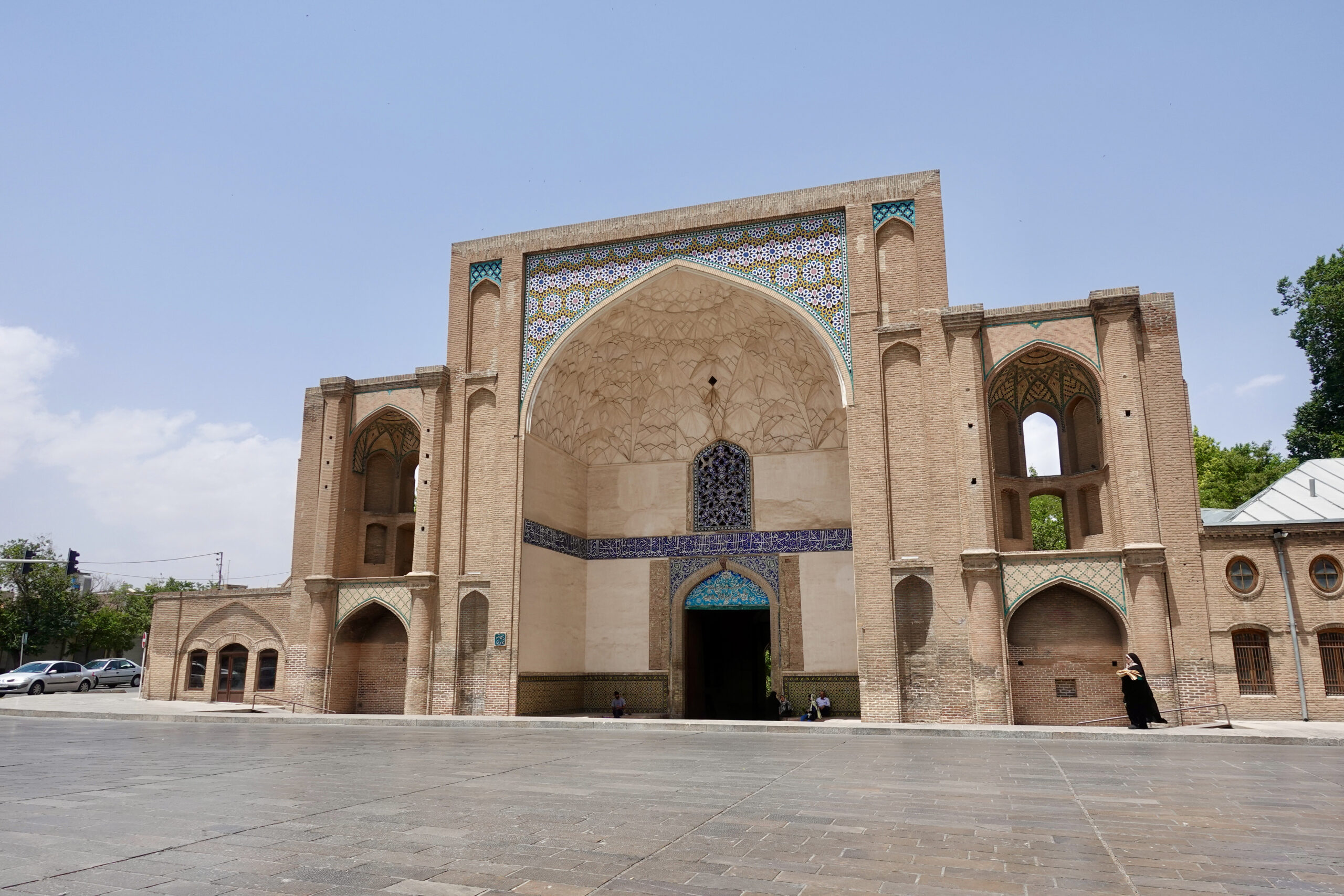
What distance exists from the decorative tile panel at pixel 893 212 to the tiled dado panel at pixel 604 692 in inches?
335

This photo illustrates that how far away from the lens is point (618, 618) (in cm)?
1725

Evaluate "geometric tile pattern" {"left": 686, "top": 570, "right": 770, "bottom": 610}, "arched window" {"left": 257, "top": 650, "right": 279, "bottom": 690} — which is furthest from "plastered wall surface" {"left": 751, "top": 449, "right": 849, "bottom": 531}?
"arched window" {"left": 257, "top": 650, "right": 279, "bottom": 690}

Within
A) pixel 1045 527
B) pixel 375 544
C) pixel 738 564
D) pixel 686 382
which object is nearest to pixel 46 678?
pixel 375 544

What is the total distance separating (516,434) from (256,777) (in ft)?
31.7

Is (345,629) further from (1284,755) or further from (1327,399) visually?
(1327,399)

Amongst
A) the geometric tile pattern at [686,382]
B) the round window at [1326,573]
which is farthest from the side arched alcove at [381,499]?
the round window at [1326,573]

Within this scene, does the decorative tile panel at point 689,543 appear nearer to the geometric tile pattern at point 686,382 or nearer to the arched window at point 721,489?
the arched window at point 721,489

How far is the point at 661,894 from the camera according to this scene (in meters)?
3.34

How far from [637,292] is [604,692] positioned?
23.5 ft

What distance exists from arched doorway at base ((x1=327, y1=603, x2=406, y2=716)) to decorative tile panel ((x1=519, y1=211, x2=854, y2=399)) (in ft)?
15.8

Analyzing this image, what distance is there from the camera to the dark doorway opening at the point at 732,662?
18000 mm

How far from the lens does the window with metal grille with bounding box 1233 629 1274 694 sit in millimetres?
12328

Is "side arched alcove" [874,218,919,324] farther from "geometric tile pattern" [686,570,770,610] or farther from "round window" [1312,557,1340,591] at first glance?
"round window" [1312,557,1340,591]

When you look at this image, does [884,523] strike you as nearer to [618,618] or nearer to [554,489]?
[618,618]
